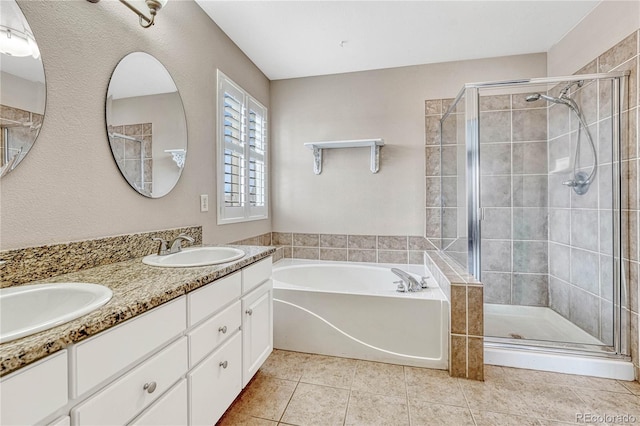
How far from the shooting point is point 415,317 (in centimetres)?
192

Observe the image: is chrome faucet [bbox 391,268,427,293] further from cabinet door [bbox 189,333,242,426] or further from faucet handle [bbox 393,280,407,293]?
cabinet door [bbox 189,333,242,426]

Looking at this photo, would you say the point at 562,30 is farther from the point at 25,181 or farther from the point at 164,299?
the point at 25,181

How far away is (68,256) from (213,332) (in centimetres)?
64

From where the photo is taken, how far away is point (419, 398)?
5.24 ft

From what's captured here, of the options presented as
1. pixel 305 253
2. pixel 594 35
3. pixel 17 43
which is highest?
pixel 594 35

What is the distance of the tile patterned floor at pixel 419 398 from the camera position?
1.44m

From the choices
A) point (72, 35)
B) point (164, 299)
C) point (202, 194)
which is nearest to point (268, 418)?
point (164, 299)

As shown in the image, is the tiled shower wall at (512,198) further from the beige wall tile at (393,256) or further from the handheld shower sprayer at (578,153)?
the beige wall tile at (393,256)

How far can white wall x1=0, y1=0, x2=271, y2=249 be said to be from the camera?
3.42ft

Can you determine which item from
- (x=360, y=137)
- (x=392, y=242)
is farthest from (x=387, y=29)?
(x=392, y=242)

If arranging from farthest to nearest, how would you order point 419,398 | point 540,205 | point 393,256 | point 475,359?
1. point 393,256
2. point 540,205
3. point 475,359
4. point 419,398

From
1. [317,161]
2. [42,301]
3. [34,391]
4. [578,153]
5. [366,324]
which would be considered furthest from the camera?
[317,161]

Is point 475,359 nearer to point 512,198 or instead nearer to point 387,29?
point 512,198

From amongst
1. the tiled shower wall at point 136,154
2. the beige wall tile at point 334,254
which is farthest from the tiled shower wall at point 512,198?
the tiled shower wall at point 136,154
